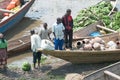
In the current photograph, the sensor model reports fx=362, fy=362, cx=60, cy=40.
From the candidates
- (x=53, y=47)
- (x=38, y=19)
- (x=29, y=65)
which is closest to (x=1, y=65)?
(x=29, y=65)

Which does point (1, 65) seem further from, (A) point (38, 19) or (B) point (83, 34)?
(A) point (38, 19)

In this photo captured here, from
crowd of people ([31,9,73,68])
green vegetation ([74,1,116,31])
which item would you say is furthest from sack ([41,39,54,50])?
green vegetation ([74,1,116,31])

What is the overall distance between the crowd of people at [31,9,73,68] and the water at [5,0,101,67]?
159 cm

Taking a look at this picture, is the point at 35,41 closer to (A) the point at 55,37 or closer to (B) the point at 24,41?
(A) the point at 55,37

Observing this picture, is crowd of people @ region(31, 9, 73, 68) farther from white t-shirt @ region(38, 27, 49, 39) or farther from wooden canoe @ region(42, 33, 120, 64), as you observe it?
wooden canoe @ region(42, 33, 120, 64)

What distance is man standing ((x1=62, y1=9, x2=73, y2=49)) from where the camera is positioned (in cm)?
1356

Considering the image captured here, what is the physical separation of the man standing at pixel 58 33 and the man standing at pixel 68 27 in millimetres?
434

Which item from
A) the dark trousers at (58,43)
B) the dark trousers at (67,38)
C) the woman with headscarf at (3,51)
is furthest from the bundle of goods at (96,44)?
the woman with headscarf at (3,51)

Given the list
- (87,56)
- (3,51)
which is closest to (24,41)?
(3,51)

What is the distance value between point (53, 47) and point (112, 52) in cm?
212

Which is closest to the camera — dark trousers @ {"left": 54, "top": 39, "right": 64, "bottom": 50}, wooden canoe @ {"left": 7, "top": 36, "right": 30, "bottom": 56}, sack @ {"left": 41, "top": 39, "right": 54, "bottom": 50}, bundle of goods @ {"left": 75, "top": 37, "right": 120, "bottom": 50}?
sack @ {"left": 41, "top": 39, "right": 54, "bottom": 50}

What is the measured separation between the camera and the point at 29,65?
12992mm

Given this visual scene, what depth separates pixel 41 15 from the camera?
68.5 feet

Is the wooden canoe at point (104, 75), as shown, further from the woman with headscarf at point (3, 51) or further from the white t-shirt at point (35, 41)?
the woman with headscarf at point (3, 51)
